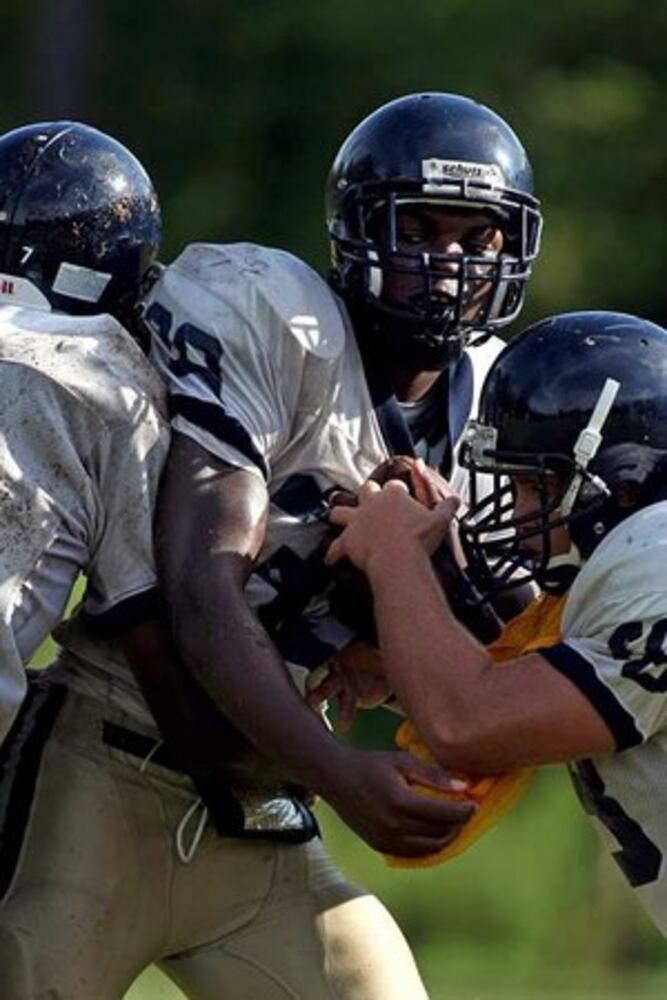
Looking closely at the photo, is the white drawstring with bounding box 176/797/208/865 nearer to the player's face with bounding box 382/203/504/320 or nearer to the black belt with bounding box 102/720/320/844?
the black belt with bounding box 102/720/320/844

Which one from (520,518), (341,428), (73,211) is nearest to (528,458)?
(520,518)

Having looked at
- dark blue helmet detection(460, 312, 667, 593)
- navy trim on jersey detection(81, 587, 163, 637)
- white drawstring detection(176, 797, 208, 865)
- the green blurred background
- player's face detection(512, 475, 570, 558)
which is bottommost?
the green blurred background

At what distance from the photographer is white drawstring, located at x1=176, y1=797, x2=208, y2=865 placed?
3986mm

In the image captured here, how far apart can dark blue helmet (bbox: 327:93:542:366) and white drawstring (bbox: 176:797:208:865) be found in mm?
724

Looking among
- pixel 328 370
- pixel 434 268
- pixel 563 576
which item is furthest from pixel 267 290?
pixel 563 576

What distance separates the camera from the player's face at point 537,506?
3.67m

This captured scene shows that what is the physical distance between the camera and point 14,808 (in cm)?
393

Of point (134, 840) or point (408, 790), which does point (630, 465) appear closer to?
point (408, 790)

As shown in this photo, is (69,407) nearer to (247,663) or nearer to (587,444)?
(247,663)

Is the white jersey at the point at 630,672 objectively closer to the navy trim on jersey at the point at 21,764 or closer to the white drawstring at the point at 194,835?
the white drawstring at the point at 194,835

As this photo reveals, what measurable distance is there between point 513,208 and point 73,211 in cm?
65

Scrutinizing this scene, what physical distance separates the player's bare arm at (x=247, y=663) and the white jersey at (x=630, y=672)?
0.71ft

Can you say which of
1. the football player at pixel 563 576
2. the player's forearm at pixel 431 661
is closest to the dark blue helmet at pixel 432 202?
the football player at pixel 563 576

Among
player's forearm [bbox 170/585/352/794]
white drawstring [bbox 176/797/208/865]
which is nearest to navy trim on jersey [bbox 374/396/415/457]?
player's forearm [bbox 170/585/352/794]
